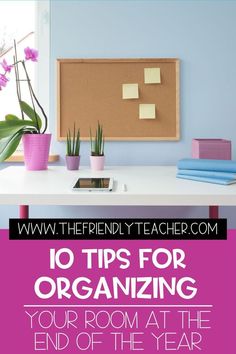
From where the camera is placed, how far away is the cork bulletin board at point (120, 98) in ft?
6.47

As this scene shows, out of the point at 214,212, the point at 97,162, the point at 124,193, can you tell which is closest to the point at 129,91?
the point at 97,162

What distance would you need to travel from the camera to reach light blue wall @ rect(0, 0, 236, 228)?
1.95 metres

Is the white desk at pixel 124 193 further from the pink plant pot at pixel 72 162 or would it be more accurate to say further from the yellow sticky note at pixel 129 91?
the yellow sticky note at pixel 129 91

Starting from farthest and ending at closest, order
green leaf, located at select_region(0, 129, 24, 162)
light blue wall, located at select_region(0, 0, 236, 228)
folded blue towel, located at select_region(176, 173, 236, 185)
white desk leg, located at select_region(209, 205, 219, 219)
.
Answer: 1. light blue wall, located at select_region(0, 0, 236, 228)
2. white desk leg, located at select_region(209, 205, 219, 219)
3. green leaf, located at select_region(0, 129, 24, 162)
4. folded blue towel, located at select_region(176, 173, 236, 185)

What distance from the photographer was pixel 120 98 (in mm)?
1988

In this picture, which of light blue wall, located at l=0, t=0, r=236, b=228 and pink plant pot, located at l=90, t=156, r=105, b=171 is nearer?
pink plant pot, located at l=90, t=156, r=105, b=171

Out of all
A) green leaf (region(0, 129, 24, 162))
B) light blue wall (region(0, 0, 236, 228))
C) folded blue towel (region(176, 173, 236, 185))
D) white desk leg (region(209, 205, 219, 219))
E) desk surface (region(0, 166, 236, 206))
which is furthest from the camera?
light blue wall (region(0, 0, 236, 228))

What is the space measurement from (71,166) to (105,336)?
0.80 meters

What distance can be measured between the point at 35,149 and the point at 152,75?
0.69 m

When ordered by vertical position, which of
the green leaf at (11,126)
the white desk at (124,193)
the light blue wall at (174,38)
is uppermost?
the light blue wall at (174,38)

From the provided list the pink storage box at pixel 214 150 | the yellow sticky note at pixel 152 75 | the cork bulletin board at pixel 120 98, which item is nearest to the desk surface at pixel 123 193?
the pink storage box at pixel 214 150

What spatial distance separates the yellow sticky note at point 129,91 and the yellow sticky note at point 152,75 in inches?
2.4

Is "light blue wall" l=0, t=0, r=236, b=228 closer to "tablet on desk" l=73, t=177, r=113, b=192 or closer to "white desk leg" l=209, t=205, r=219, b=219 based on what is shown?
"white desk leg" l=209, t=205, r=219, b=219

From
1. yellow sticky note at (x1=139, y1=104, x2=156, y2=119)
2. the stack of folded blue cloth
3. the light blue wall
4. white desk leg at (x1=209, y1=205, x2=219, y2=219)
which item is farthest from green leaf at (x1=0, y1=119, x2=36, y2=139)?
white desk leg at (x1=209, y1=205, x2=219, y2=219)
